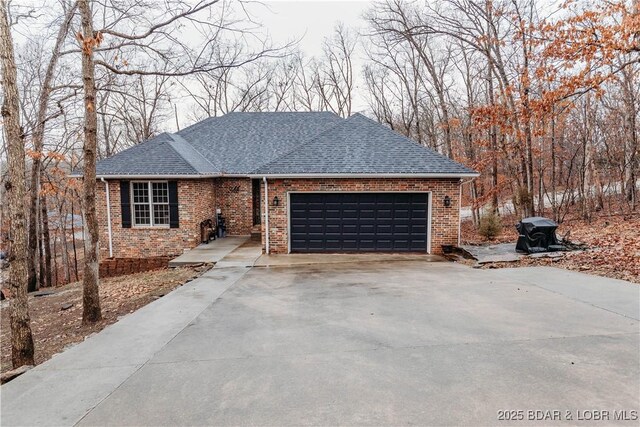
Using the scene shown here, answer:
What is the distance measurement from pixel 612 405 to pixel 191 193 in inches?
497

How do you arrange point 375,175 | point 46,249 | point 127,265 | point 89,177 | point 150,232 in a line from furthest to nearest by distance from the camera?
1. point 46,249
2. point 150,232
3. point 127,265
4. point 375,175
5. point 89,177

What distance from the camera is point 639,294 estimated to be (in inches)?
281

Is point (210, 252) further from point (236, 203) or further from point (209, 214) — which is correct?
point (236, 203)

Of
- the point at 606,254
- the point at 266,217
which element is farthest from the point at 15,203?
the point at 606,254

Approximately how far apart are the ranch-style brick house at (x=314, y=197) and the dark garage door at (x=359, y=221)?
33 mm

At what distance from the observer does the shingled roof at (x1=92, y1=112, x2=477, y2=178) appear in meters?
12.6

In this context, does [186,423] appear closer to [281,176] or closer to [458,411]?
[458,411]

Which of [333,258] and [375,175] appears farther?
[375,175]

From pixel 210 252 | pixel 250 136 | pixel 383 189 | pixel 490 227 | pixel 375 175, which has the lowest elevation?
pixel 210 252

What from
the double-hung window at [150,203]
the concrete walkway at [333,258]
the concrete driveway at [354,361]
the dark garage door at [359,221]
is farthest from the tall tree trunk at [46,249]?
the concrete driveway at [354,361]

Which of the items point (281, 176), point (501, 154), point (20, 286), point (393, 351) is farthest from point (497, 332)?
point (501, 154)

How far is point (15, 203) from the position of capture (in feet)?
17.9

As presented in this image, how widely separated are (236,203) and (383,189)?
22.0 ft

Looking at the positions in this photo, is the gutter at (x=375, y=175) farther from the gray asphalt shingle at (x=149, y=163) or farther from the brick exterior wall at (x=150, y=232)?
the gray asphalt shingle at (x=149, y=163)
